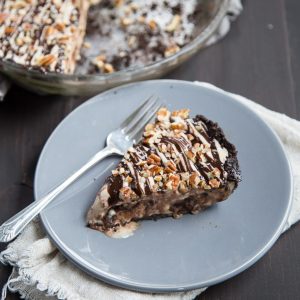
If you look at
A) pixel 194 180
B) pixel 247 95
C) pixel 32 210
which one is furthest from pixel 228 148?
pixel 32 210

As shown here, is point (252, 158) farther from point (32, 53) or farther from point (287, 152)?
point (32, 53)

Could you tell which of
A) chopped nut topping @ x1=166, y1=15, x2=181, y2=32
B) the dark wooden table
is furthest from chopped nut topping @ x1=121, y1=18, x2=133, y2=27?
the dark wooden table

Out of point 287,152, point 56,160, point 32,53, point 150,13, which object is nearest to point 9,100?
point 32,53

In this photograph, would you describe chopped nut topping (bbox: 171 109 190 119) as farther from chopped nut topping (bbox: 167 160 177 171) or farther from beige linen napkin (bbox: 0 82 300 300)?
beige linen napkin (bbox: 0 82 300 300)

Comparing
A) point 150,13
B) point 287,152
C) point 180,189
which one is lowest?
point 287,152

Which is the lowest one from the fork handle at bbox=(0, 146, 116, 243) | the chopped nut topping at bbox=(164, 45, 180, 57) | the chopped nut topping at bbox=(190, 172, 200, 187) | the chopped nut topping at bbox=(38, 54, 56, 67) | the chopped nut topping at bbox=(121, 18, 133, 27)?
the chopped nut topping at bbox=(190, 172, 200, 187)

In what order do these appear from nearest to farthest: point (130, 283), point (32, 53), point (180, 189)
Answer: point (130, 283), point (180, 189), point (32, 53)
